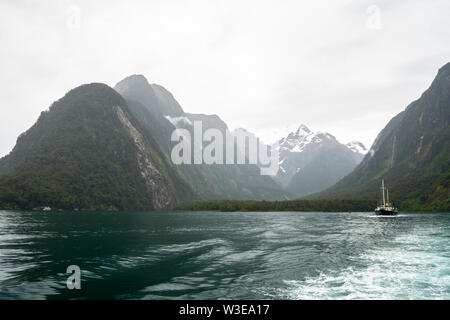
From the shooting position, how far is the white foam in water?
22969 mm

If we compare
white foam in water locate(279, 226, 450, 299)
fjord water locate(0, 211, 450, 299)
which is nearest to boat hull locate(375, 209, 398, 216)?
fjord water locate(0, 211, 450, 299)

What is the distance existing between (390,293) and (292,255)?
58.9 ft

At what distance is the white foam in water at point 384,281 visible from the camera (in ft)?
75.4

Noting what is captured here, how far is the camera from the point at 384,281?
2666 cm

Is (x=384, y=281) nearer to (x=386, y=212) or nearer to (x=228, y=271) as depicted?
(x=228, y=271)

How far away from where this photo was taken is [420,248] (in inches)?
1727

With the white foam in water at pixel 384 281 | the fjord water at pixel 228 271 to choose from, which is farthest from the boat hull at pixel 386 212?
the white foam in water at pixel 384 281

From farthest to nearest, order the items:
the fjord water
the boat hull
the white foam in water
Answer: the boat hull, the fjord water, the white foam in water

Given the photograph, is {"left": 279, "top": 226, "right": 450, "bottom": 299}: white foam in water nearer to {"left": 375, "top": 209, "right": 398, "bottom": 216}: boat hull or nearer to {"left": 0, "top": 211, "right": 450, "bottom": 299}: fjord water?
{"left": 0, "top": 211, "right": 450, "bottom": 299}: fjord water

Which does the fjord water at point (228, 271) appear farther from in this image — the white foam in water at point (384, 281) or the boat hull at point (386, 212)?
the boat hull at point (386, 212)
